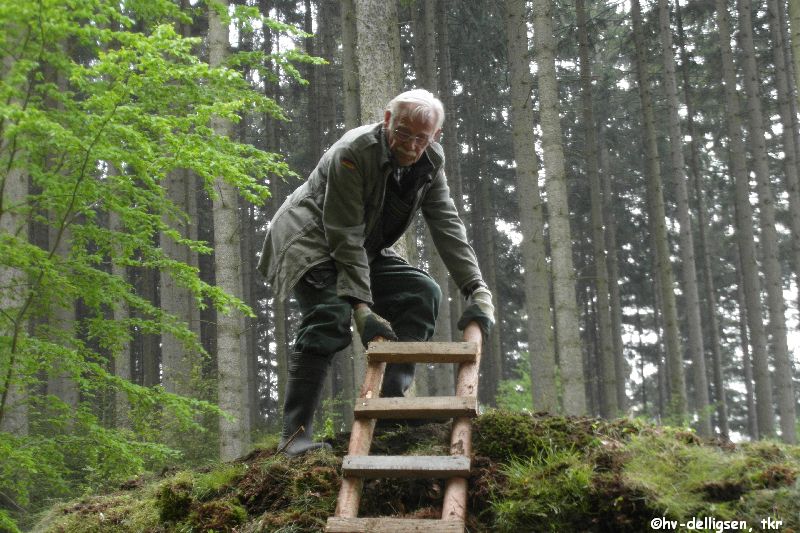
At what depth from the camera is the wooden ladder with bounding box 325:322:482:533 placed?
10.5 ft

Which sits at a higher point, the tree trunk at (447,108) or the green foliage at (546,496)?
the tree trunk at (447,108)

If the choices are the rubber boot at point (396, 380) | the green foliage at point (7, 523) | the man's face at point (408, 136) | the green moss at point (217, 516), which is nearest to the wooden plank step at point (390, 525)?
the green moss at point (217, 516)

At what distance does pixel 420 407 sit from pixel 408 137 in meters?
1.42

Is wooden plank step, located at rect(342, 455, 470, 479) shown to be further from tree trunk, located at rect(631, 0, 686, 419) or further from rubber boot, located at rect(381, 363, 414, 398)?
tree trunk, located at rect(631, 0, 686, 419)

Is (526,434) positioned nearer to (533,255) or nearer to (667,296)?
(533,255)

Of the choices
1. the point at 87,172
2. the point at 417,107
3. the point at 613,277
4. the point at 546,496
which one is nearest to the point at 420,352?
the point at 546,496

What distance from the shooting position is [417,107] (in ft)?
13.1

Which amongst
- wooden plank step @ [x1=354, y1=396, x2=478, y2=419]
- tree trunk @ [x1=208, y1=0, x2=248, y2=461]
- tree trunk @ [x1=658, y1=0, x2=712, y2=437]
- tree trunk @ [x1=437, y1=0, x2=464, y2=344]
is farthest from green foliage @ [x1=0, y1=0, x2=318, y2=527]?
tree trunk @ [x1=658, y1=0, x2=712, y2=437]

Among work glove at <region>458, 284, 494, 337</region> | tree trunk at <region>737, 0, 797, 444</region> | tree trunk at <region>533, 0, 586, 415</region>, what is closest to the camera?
work glove at <region>458, 284, 494, 337</region>

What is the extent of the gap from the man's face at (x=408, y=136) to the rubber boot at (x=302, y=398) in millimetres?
1246

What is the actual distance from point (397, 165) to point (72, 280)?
11.5ft

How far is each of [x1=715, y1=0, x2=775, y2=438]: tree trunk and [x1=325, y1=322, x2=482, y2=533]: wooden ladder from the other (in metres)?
15.8

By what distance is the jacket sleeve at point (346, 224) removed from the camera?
4215 mm

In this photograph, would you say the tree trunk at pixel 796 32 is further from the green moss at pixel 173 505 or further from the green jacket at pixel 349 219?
the green moss at pixel 173 505
